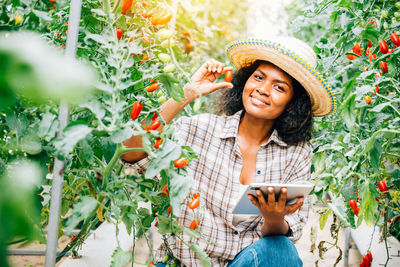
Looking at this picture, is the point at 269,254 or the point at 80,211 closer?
the point at 80,211

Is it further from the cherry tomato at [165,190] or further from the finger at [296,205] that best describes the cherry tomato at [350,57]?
the cherry tomato at [165,190]

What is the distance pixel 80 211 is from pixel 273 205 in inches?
26.0

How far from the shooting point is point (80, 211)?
0.65 metres

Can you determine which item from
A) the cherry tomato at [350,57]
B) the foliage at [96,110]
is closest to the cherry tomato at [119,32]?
the foliage at [96,110]

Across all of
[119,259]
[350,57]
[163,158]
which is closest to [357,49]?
[350,57]

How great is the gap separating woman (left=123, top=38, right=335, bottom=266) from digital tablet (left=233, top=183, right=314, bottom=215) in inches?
1.7

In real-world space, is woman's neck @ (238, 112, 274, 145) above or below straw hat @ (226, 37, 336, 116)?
below

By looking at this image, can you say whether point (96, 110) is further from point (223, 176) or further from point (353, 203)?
point (353, 203)

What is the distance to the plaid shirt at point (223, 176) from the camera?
133 cm

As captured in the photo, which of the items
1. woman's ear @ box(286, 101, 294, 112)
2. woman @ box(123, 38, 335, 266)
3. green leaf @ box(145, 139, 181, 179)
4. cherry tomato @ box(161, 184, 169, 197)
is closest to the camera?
green leaf @ box(145, 139, 181, 179)

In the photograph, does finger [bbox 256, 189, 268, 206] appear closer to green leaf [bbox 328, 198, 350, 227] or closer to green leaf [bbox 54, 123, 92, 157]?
green leaf [bbox 328, 198, 350, 227]

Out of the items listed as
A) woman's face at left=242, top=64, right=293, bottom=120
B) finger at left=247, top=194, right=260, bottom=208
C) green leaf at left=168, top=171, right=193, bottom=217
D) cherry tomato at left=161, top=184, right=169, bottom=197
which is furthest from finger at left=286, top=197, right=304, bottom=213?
green leaf at left=168, top=171, right=193, bottom=217

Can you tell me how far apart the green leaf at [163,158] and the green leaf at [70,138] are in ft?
0.47

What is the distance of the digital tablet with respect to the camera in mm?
1062
